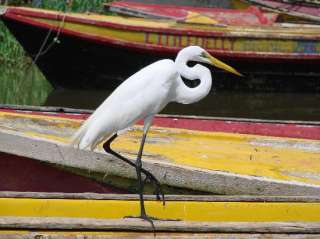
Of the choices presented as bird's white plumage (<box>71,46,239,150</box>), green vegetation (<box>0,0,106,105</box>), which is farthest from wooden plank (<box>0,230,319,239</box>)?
green vegetation (<box>0,0,106,105</box>)

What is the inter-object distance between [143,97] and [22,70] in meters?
10.8

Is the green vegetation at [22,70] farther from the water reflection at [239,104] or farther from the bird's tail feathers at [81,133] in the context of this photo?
the bird's tail feathers at [81,133]

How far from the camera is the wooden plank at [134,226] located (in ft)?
14.6

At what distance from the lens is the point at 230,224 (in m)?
4.55

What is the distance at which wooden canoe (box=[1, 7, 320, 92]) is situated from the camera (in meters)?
12.7

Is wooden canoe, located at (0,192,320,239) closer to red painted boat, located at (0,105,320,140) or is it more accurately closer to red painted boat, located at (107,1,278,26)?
red painted boat, located at (0,105,320,140)

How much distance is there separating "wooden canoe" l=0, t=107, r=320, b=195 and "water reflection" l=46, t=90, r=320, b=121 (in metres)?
4.36

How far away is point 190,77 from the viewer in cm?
502

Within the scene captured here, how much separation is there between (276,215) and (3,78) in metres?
10.1

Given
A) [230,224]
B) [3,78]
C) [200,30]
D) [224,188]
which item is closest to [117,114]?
[230,224]

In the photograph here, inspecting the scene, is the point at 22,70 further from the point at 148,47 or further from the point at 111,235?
the point at 111,235

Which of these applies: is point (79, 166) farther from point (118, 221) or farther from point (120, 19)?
point (120, 19)

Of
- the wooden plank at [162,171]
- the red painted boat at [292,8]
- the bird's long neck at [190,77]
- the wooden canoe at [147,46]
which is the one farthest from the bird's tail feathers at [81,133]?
the red painted boat at [292,8]

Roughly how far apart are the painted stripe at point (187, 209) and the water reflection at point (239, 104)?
275 inches
